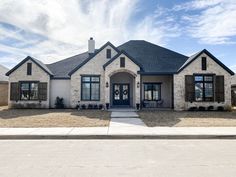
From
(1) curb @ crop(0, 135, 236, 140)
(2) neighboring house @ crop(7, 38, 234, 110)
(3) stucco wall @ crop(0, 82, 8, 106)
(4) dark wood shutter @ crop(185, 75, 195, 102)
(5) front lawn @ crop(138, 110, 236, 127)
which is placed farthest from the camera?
(3) stucco wall @ crop(0, 82, 8, 106)

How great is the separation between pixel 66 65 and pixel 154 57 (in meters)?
9.77

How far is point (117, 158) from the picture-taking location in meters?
6.63

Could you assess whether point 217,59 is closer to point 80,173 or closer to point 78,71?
point 78,71

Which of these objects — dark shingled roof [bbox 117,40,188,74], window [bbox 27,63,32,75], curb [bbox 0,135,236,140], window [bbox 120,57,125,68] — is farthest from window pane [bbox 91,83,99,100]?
curb [bbox 0,135,236,140]

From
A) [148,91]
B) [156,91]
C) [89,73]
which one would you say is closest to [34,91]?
[89,73]

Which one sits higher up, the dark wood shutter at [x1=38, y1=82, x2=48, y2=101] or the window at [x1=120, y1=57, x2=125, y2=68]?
the window at [x1=120, y1=57, x2=125, y2=68]

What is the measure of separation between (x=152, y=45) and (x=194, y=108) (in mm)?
10048

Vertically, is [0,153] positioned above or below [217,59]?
below

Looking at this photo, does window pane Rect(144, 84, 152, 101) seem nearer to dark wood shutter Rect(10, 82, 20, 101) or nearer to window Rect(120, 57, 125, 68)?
window Rect(120, 57, 125, 68)

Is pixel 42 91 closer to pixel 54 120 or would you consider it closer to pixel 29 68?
pixel 29 68

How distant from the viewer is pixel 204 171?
5434 mm

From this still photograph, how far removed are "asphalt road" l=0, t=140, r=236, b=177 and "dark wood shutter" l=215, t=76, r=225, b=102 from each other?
13322mm

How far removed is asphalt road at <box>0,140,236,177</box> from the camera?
5363mm

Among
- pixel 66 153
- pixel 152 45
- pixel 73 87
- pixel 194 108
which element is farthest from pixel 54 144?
pixel 152 45
